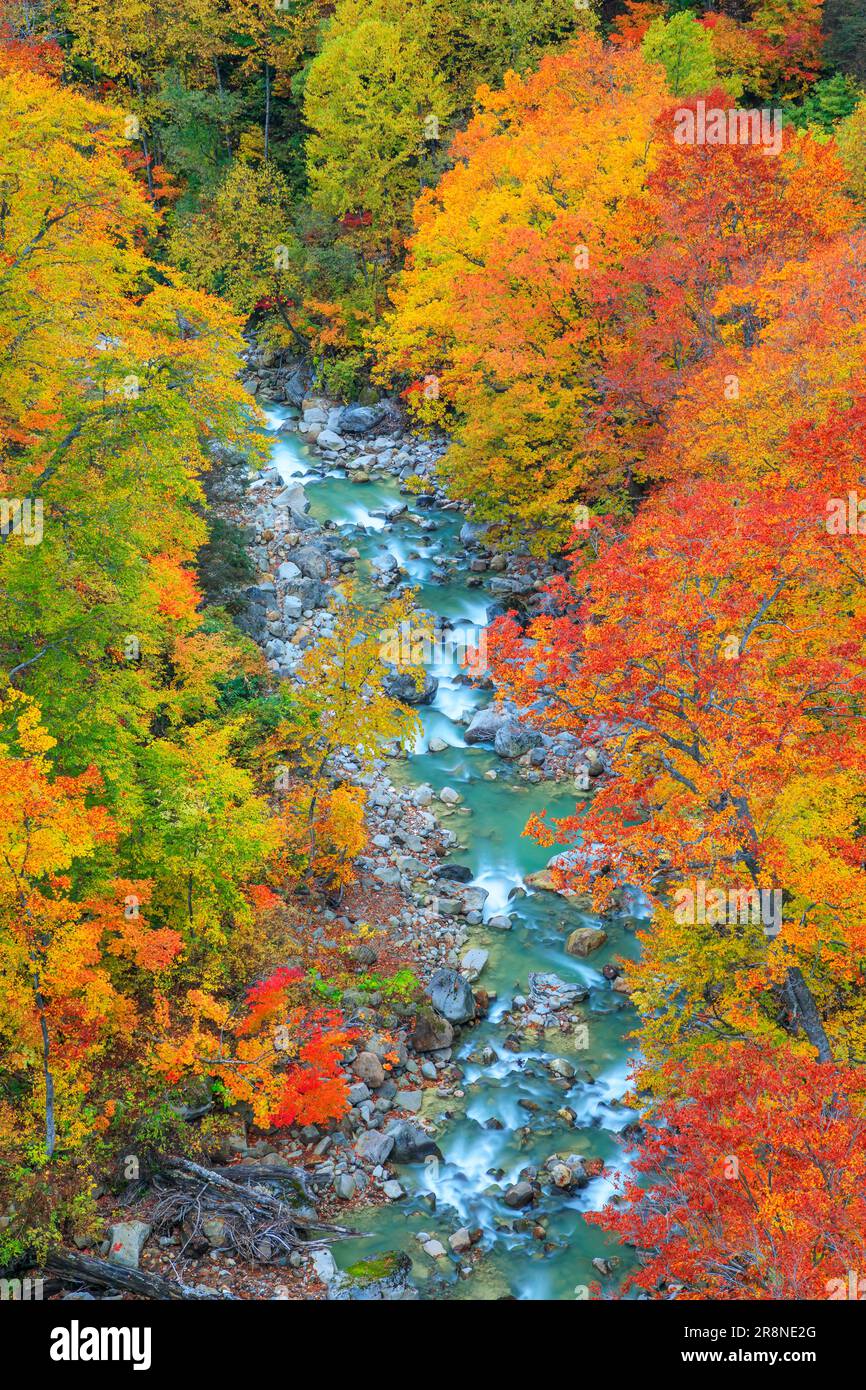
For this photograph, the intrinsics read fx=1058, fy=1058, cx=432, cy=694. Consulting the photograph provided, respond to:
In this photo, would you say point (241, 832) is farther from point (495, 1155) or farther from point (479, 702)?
point (479, 702)

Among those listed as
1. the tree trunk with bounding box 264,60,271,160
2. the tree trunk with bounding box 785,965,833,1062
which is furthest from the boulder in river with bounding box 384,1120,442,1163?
the tree trunk with bounding box 264,60,271,160

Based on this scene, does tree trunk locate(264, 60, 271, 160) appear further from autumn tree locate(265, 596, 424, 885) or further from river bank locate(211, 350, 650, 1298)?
autumn tree locate(265, 596, 424, 885)

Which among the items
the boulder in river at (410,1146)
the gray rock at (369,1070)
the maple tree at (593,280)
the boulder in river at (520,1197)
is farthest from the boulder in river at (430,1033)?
the maple tree at (593,280)

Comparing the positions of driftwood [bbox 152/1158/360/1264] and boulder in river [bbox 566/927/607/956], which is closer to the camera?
driftwood [bbox 152/1158/360/1264]

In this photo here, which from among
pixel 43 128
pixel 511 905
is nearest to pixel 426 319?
pixel 43 128

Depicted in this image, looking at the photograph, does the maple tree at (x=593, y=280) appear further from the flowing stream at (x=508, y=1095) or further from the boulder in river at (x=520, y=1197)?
the boulder in river at (x=520, y=1197)

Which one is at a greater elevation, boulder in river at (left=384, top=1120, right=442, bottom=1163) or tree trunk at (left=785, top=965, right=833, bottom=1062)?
tree trunk at (left=785, top=965, right=833, bottom=1062)

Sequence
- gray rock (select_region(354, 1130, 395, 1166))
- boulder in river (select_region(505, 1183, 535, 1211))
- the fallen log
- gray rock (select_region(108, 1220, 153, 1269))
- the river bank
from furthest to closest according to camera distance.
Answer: gray rock (select_region(354, 1130, 395, 1166)) < boulder in river (select_region(505, 1183, 535, 1211)) < the river bank < the fallen log < gray rock (select_region(108, 1220, 153, 1269))
